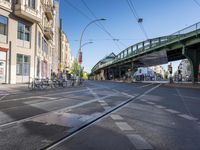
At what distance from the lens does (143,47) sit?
175 ft

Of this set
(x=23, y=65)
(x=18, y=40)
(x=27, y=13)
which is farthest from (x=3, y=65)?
(x=27, y=13)

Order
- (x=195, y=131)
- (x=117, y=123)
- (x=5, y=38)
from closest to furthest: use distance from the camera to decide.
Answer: (x=195, y=131) → (x=117, y=123) → (x=5, y=38)

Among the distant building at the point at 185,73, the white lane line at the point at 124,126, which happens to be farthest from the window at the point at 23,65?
the distant building at the point at 185,73

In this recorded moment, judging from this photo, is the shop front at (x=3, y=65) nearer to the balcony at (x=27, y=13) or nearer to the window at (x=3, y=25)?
the window at (x=3, y=25)

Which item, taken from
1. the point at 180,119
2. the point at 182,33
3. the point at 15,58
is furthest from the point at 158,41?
the point at 180,119

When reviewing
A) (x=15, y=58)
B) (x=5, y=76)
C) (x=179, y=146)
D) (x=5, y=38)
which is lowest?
(x=179, y=146)

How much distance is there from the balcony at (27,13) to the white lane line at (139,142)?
25.3 meters

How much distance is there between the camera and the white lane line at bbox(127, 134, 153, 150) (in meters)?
4.58

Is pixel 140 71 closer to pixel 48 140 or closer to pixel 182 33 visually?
pixel 182 33

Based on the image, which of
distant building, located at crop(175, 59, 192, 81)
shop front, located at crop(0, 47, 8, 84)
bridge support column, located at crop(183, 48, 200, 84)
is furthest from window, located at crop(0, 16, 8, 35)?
distant building, located at crop(175, 59, 192, 81)

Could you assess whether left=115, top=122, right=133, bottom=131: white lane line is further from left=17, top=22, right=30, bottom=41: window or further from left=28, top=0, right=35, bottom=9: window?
left=28, top=0, right=35, bottom=9: window

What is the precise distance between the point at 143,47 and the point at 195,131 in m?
48.4

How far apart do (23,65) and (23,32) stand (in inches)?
149

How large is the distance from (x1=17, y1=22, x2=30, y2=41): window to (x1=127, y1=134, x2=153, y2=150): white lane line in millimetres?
25814
